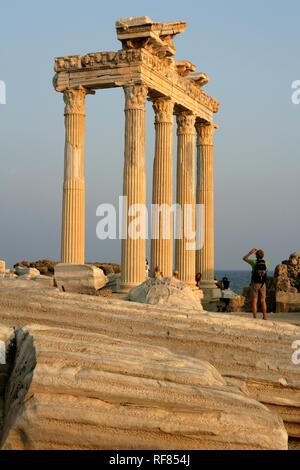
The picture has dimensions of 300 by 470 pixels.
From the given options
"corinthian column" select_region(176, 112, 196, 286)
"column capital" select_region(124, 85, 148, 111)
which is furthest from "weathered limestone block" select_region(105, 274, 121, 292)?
"column capital" select_region(124, 85, 148, 111)

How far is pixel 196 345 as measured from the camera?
937 centimetres

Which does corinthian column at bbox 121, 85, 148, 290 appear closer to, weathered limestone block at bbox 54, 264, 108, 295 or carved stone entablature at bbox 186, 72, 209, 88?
weathered limestone block at bbox 54, 264, 108, 295

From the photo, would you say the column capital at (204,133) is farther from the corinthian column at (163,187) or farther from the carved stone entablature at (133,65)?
the corinthian column at (163,187)

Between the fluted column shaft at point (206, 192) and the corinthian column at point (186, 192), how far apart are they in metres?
2.91

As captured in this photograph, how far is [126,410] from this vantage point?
263 inches

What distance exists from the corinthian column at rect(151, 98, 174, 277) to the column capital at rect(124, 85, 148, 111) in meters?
2.70

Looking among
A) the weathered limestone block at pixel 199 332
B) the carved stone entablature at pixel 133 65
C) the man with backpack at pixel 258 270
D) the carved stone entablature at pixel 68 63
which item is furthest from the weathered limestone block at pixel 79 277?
the weathered limestone block at pixel 199 332

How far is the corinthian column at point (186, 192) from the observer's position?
3050cm

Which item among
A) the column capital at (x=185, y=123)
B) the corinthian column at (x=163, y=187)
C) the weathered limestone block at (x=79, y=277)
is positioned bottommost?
the weathered limestone block at (x=79, y=277)

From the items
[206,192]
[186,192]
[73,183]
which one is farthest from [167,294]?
[206,192]

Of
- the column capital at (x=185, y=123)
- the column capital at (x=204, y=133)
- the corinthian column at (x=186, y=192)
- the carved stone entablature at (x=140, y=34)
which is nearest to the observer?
the carved stone entablature at (x=140, y=34)

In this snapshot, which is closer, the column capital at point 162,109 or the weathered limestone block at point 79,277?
the weathered limestone block at point 79,277

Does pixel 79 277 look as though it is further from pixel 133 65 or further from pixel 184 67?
pixel 184 67

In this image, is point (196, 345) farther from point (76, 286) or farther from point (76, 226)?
point (76, 226)
